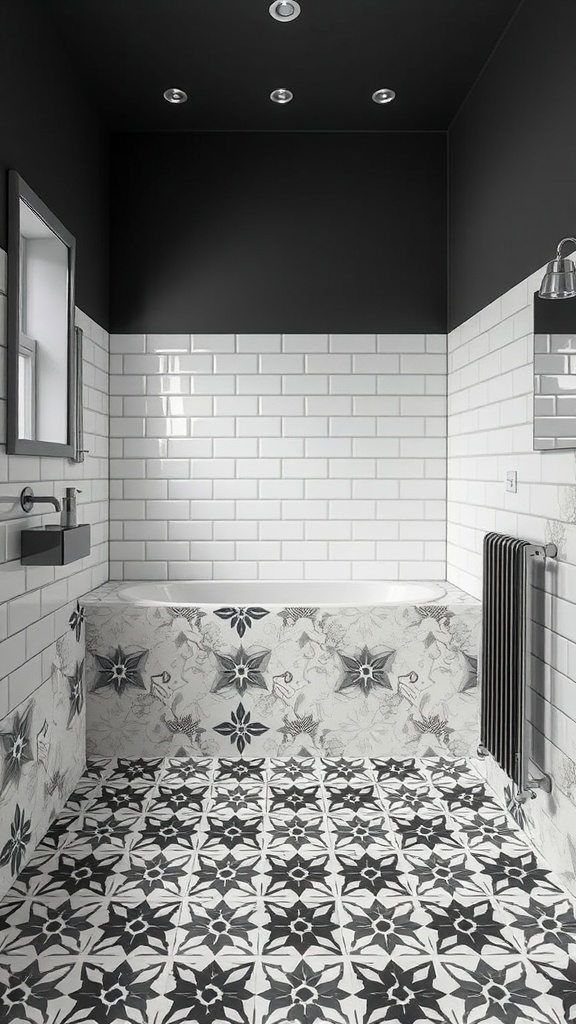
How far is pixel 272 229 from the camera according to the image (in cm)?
407

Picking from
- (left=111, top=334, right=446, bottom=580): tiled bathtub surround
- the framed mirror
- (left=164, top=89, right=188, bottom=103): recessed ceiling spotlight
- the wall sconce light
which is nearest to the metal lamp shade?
the wall sconce light

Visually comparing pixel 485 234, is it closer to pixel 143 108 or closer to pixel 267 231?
pixel 267 231

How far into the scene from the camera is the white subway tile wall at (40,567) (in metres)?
2.34

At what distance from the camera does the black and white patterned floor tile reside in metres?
1.84

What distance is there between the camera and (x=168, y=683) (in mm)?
3395

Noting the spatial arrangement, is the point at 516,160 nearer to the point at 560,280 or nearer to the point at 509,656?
the point at 560,280

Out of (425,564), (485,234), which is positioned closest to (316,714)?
(425,564)

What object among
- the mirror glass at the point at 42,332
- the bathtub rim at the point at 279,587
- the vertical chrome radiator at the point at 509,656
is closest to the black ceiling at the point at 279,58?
the mirror glass at the point at 42,332

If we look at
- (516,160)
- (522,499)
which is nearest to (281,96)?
(516,160)

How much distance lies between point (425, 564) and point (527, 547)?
5.20ft

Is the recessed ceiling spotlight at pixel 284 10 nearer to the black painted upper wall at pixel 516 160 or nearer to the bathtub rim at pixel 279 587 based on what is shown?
the black painted upper wall at pixel 516 160

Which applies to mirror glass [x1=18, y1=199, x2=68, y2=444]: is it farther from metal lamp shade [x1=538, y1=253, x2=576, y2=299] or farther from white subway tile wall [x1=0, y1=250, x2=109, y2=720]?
metal lamp shade [x1=538, y1=253, x2=576, y2=299]

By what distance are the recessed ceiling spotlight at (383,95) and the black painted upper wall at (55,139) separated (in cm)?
138

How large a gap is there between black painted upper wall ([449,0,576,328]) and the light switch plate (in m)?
0.74
